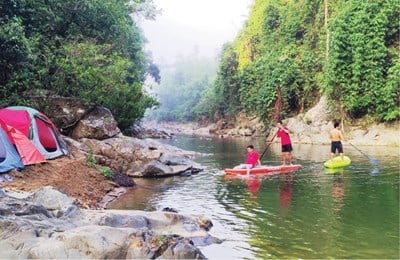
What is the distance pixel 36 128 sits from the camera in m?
13.8

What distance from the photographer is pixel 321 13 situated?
1545 inches

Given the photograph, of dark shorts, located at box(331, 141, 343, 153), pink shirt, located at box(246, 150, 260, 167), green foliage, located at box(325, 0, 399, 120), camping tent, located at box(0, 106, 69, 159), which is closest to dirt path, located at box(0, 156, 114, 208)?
camping tent, located at box(0, 106, 69, 159)

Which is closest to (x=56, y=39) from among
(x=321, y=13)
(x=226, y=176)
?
(x=226, y=176)

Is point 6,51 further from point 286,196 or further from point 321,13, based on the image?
point 321,13

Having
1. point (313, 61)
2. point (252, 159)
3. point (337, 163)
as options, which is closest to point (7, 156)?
point (252, 159)

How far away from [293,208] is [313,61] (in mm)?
29448

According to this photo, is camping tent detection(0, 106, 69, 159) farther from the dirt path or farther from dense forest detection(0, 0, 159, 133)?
dense forest detection(0, 0, 159, 133)

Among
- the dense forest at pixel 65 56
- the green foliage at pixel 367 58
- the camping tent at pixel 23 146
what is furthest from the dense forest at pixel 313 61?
the camping tent at pixel 23 146

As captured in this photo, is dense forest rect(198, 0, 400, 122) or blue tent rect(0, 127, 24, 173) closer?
blue tent rect(0, 127, 24, 173)

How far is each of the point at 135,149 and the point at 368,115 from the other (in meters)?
19.9

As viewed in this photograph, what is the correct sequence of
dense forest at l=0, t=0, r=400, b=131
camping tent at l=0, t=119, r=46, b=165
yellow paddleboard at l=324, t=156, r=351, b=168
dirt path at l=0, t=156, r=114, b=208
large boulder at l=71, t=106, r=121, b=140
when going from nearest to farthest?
dirt path at l=0, t=156, r=114, b=208, camping tent at l=0, t=119, r=46, b=165, yellow paddleboard at l=324, t=156, r=351, b=168, large boulder at l=71, t=106, r=121, b=140, dense forest at l=0, t=0, r=400, b=131

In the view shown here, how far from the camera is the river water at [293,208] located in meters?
7.34

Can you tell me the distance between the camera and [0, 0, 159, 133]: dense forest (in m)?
15.6

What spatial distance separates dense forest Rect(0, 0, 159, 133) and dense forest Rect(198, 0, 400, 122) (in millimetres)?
13910
